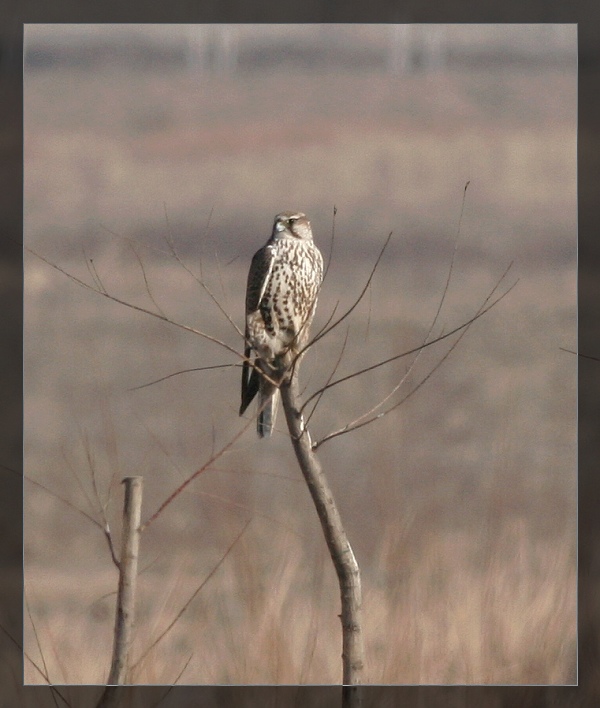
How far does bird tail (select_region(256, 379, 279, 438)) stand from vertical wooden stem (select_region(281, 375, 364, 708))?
38 centimetres

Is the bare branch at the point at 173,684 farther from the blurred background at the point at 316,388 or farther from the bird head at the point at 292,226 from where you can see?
the bird head at the point at 292,226

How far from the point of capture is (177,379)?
8.53ft

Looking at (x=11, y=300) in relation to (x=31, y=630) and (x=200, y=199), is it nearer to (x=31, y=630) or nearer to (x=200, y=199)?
(x=200, y=199)

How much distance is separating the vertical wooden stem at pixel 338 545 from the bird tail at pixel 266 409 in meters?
0.38

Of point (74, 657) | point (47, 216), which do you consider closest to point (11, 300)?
point (47, 216)

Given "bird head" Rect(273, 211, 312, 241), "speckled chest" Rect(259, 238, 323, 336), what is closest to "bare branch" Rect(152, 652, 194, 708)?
"speckled chest" Rect(259, 238, 323, 336)

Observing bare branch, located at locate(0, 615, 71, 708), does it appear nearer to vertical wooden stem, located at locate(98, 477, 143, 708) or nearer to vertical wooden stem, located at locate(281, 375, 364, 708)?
vertical wooden stem, located at locate(98, 477, 143, 708)

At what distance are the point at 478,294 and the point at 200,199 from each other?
2.50 feet

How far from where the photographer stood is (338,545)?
2.20 metres

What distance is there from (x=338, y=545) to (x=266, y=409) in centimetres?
59

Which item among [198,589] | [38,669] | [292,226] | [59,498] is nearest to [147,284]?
[292,226]

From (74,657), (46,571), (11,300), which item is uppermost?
(11,300)

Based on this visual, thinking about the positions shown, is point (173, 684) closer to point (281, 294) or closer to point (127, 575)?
point (127, 575)

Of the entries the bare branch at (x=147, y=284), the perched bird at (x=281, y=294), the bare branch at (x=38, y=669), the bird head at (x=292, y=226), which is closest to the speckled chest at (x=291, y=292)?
the perched bird at (x=281, y=294)
